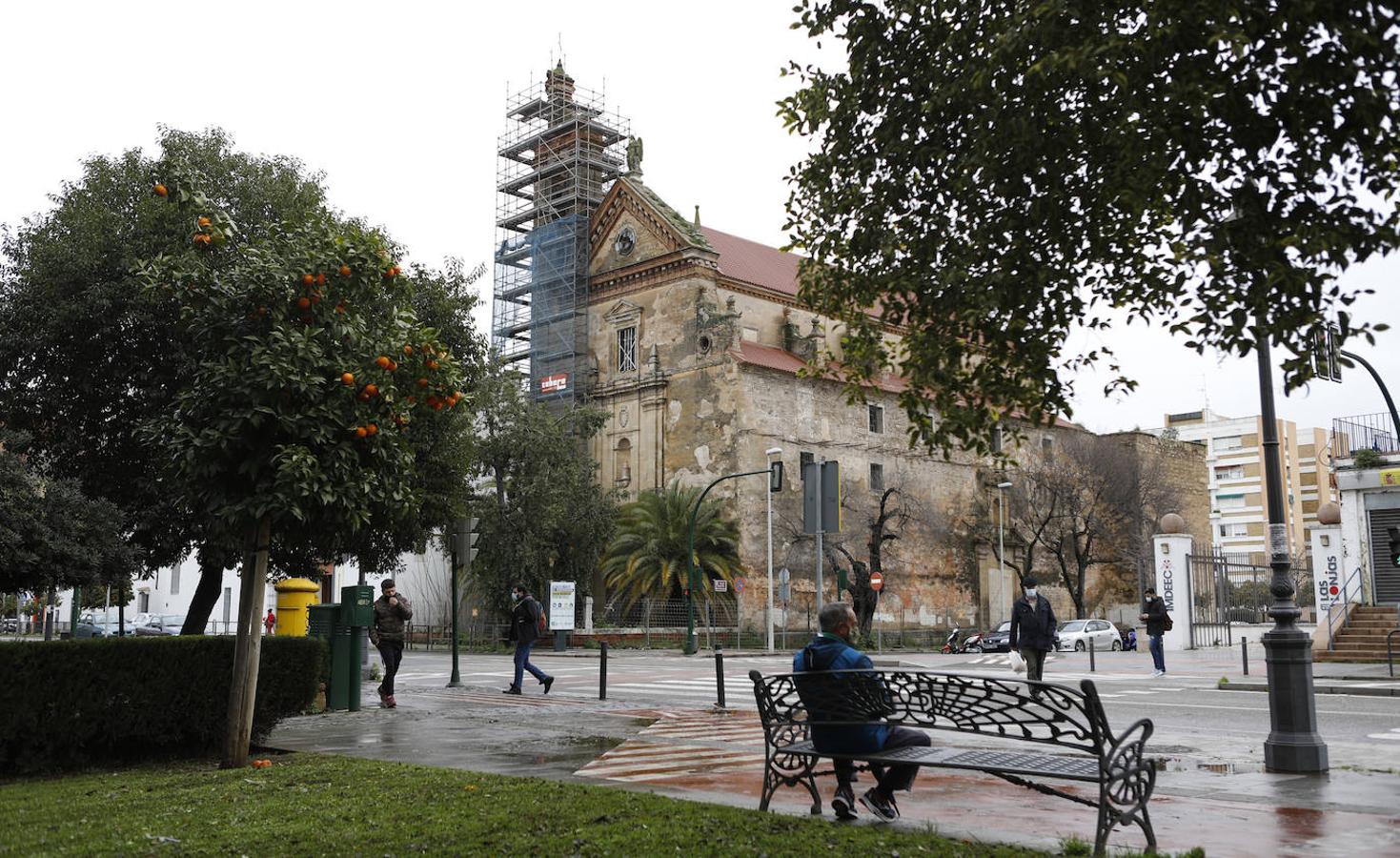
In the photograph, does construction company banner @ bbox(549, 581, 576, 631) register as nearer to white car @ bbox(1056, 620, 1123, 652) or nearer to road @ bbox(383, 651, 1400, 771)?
road @ bbox(383, 651, 1400, 771)

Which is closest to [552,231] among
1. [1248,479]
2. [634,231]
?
[634,231]

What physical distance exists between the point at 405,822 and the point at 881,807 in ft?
9.42

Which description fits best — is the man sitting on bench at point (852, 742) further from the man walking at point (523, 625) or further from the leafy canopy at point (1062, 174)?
the man walking at point (523, 625)

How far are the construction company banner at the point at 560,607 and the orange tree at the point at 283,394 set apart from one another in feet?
90.6

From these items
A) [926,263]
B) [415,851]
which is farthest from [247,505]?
[926,263]

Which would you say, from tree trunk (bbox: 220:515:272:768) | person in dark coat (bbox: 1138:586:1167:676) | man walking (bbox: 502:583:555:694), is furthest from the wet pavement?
person in dark coat (bbox: 1138:586:1167:676)

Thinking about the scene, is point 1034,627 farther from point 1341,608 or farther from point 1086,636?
point 1086,636

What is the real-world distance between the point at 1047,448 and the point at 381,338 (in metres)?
52.2

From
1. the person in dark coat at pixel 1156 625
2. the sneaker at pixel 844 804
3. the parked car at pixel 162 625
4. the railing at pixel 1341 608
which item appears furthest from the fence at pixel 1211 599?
the parked car at pixel 162 625

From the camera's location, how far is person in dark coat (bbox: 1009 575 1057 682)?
15422 mm

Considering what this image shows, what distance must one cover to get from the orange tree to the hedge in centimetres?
135

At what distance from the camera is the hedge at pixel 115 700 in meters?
10.1

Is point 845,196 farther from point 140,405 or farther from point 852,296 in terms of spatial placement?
point 140,405

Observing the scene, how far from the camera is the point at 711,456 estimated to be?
4862cm
